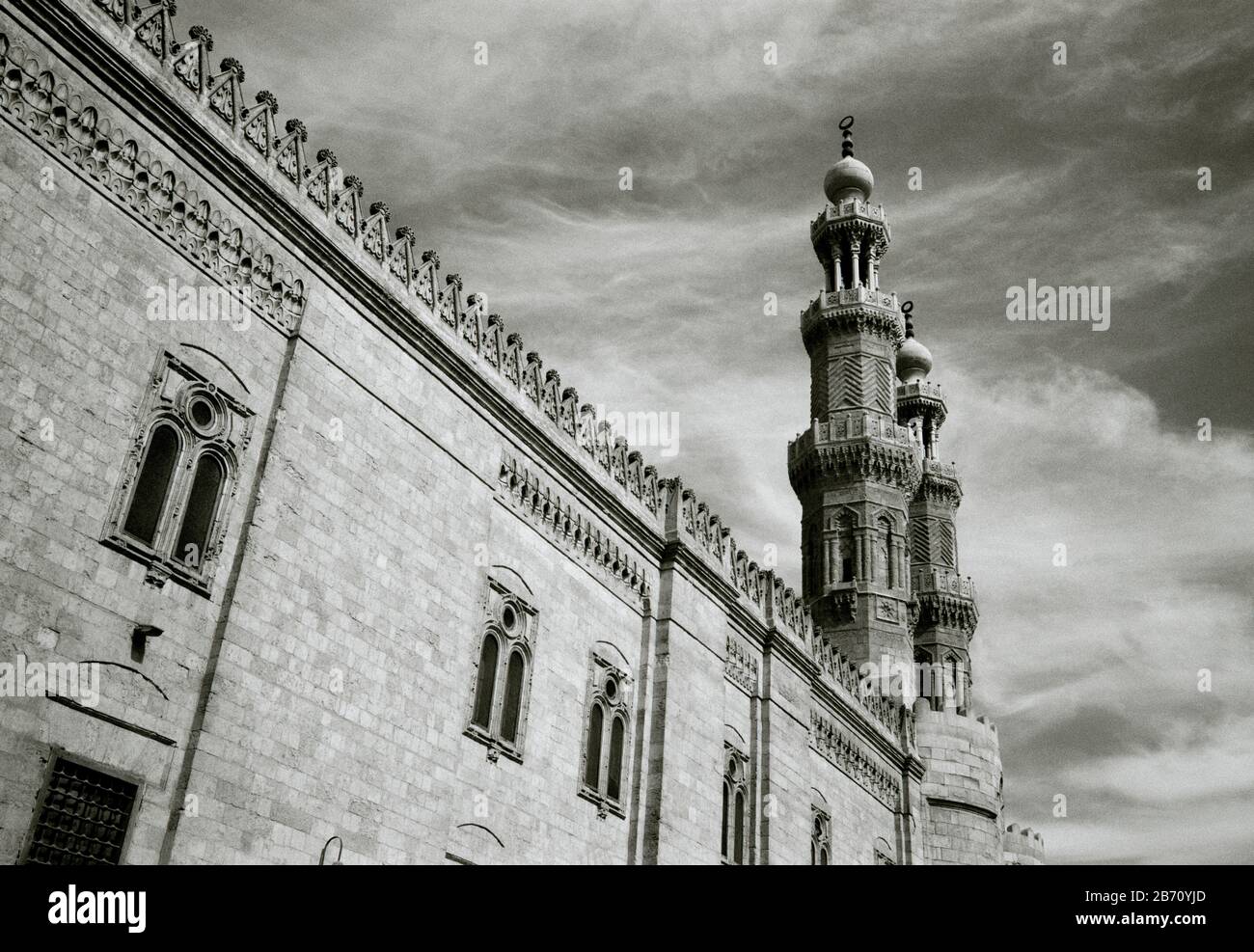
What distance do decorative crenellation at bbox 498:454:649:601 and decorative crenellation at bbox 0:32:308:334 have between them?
377 centimetres

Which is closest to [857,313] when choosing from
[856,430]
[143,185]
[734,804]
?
[856,430]

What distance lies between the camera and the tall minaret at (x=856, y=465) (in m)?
29.6

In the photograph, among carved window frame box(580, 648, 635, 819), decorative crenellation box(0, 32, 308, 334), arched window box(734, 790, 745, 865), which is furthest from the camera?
arched window box(734, 790, 745, 865)

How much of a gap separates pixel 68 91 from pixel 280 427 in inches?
132

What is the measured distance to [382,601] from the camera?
11.6 meters

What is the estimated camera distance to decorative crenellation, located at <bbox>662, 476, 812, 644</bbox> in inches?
705

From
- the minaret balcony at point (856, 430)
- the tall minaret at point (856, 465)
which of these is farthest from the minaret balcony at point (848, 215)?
the minaret balcony at point (856, 430)

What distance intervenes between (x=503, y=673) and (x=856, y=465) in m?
18.8

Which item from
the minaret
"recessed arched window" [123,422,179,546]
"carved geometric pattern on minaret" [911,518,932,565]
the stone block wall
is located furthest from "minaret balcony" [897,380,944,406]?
"recessed arched window" [123,422,179,546]

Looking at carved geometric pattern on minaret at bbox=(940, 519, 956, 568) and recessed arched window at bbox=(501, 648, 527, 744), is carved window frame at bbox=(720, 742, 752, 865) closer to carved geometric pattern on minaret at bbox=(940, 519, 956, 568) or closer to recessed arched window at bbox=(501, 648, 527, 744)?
recessed arched window at bbox=(501, 648, 527, 744)

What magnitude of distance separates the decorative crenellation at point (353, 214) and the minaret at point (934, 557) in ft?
80.5

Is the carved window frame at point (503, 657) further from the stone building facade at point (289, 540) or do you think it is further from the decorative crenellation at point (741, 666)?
the decorative crenellation at point (741, 666)
